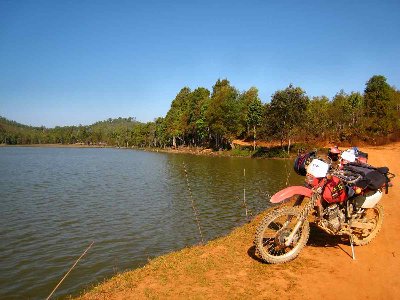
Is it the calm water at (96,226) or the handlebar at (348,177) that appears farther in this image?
the calm water at (96,226)

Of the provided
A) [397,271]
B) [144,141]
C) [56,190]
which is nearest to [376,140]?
[56,190]

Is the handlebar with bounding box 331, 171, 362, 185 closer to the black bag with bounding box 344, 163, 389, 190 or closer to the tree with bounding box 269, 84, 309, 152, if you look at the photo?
the black bag with bounding box 344, 163, 389, 190

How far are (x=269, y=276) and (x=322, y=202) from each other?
2686 mm

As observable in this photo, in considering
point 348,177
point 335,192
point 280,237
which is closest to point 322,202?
point 335,192

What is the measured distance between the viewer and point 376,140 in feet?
193

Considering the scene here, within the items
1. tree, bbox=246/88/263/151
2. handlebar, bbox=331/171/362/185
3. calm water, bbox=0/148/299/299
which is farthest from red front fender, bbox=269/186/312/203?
tree, bbox=246/88/263/151

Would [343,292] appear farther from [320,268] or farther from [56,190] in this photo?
[56,190]

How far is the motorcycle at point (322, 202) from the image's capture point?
318 inches

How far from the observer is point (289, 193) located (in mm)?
8062

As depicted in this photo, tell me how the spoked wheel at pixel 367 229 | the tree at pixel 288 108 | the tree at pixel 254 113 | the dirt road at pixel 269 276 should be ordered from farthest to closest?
the tree at pixel 254 113 < the tree at pixel 288 108 < the spoked wheel at pixel 367 229 < the dirt road at pixel 269 276

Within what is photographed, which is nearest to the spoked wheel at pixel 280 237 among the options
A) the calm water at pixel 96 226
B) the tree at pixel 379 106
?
the calm water at pixel 96 226

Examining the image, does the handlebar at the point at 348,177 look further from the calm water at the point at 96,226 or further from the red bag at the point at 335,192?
the calm water at the point at 96,226

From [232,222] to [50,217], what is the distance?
10.8m

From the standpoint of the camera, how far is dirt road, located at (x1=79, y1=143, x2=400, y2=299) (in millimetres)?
6781
